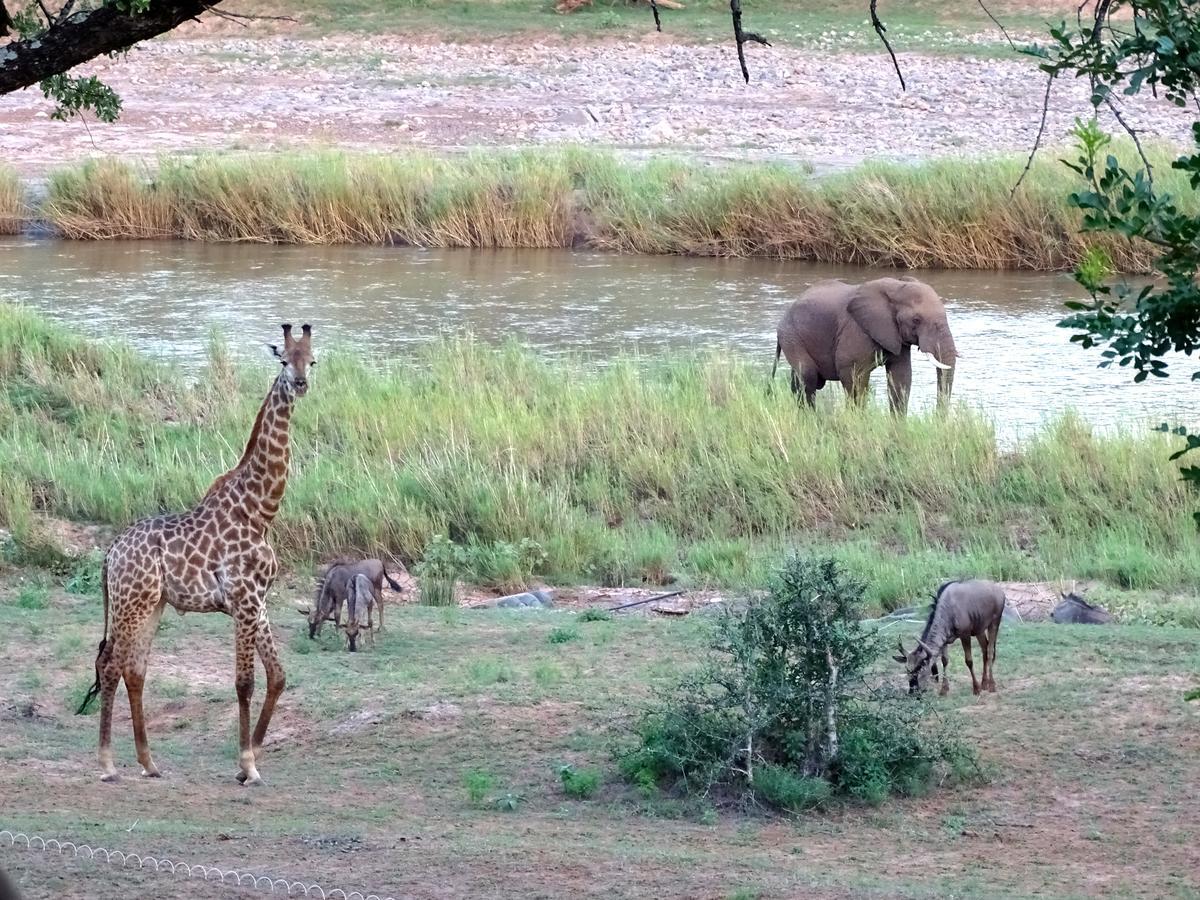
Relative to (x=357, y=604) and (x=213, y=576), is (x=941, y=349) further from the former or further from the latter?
(x=213, y=576)

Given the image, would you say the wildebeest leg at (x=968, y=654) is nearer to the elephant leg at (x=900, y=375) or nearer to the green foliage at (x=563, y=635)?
the green foliage at (x=563, y=635)

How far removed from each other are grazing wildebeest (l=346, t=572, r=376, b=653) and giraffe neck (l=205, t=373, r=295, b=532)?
6.11ft

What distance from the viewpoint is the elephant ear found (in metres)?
16.6

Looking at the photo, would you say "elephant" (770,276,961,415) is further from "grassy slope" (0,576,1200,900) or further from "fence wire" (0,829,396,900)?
"fence wire" (0,829,396,900)

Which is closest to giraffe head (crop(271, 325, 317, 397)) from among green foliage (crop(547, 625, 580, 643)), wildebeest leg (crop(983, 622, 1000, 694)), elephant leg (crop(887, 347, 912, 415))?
green foliage (crop(547, 625, 580, 643))

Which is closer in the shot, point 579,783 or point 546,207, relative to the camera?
point 579,783

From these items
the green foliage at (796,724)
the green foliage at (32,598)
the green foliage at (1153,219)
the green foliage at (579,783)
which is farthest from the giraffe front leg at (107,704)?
the green foliage at (1153,219)

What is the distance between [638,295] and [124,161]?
9067mm

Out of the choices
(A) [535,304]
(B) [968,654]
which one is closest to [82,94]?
(B) [968,654]

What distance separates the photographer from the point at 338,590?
9.33 metres

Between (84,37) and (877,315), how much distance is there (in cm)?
1164

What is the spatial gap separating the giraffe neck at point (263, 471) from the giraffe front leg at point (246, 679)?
0.41 m

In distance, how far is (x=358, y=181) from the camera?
2555 centimetres

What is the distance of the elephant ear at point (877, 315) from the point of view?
16594 mm
